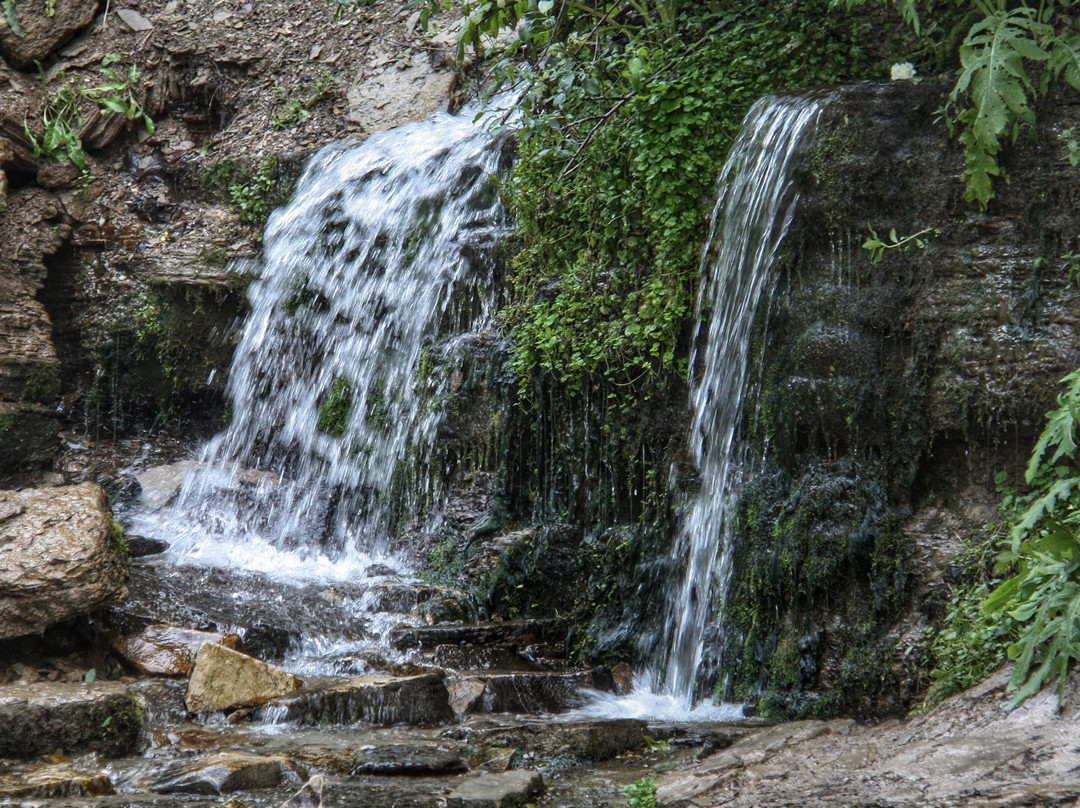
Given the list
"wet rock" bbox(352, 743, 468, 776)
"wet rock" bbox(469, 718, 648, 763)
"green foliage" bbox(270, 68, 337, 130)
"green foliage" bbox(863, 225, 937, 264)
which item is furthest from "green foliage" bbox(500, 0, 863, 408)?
"green foliage" bbox(270, 68, 337, 130)

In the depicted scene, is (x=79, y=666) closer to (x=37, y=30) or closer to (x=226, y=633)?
(x=226, y=633)

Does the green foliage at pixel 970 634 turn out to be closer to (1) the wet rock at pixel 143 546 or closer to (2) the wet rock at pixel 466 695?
(2) the wet rock at pixel 466 695

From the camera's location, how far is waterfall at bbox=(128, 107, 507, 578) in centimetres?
818

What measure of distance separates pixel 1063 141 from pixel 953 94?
27.9 inches

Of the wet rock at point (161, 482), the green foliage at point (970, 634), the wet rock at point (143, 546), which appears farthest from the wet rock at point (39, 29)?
the green foliage at point (970, 634)

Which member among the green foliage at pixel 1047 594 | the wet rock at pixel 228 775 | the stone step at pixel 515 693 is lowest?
the stone step at pixel 515 693

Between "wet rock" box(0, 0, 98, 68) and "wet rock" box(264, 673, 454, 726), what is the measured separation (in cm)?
858

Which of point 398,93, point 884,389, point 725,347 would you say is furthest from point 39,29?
point 884,389

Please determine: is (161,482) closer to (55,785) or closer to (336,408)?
(336,408)

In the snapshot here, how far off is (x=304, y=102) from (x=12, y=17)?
118 inches

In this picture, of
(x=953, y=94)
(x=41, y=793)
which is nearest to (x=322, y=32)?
(x=953, y=94)

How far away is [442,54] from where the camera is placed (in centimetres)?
1098

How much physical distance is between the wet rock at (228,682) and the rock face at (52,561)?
3.26ft

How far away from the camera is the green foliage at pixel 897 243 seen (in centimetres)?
518
